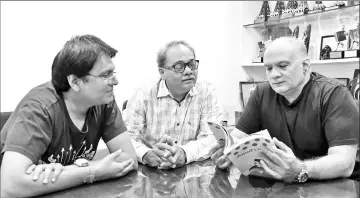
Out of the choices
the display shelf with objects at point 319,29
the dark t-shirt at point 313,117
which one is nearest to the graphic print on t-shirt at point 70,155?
the dark t-shirt at point 313,117

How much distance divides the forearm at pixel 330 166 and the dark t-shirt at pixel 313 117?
0.09m

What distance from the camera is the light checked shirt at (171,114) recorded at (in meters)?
2.09

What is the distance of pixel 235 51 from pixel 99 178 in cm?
289

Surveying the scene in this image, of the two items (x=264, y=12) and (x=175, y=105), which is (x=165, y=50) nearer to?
(x=175, y=105)

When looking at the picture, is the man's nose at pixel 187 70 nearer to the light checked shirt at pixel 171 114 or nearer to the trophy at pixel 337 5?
the light checked shirt at pixel 171 114

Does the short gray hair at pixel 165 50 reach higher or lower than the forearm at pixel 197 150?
higher

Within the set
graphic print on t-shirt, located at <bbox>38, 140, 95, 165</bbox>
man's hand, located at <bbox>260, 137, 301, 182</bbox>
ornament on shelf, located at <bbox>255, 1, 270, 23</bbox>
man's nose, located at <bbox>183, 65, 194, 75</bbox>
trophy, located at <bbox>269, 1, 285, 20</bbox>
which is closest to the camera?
man's hand, located at <bbox>260, 137, 301, 182</bbox>

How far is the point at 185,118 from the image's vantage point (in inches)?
82.9

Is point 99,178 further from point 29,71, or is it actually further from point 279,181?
point 29,71

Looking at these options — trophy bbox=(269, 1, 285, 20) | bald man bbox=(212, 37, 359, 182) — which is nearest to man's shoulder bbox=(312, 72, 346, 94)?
bald man bbox=(212, 37, 359, 182)

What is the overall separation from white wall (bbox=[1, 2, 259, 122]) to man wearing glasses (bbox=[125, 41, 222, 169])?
0.18m

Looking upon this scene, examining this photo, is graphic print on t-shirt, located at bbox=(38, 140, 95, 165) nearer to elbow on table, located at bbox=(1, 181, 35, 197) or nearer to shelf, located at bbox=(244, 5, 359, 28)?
elbow on table, located at bbox=(1, 181, 35, 197)

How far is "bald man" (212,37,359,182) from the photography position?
1489 mm

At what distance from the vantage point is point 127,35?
338cm
